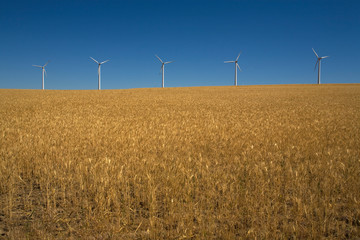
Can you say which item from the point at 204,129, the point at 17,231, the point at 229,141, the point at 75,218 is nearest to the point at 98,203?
the point at 75,218

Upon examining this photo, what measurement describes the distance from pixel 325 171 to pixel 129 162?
3751 mm

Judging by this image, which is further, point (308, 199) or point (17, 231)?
point (308, 199)

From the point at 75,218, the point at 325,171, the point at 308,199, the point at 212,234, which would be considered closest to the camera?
the point at 212,234

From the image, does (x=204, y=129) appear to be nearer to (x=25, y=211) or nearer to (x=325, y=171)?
(x=325, y=171)

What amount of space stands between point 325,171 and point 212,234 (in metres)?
2.87

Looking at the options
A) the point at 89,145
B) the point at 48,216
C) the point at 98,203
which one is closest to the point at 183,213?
the point at 98,203

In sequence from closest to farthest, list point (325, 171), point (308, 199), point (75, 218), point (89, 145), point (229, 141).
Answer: point (75, 218) < point (308, 199) < point (325, 171) < point (89, 145) < point (229, 141)

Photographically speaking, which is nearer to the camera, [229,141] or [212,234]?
[212,234]

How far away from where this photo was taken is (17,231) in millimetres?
2596

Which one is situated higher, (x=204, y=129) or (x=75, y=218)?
(x=204, y=129)

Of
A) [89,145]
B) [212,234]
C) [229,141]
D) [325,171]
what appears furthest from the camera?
[229,141]

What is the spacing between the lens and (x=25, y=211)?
121 inches

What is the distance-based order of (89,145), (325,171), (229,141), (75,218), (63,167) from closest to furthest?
(75,218)
(325,171)
(63,167)
(89,145)
(229,141)

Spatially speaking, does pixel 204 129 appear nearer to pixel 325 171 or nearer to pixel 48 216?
pixel 325 171
